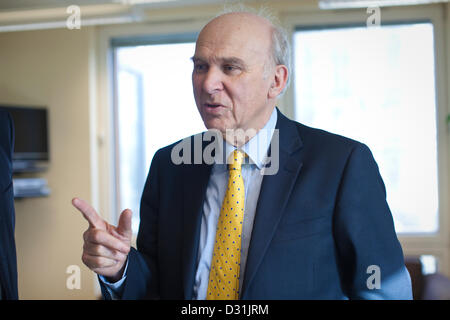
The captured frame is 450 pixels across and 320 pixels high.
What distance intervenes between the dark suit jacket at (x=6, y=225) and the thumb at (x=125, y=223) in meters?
0.23

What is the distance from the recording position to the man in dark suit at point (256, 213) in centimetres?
99

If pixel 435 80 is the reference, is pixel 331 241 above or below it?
below

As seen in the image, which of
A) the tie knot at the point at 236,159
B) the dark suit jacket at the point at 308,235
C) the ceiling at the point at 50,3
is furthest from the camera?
the ceiling at the point at 50,3

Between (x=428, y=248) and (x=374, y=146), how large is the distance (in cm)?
96

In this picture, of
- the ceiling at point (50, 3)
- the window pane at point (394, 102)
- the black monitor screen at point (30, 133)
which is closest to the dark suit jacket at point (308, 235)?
the ceiling at point (50, 3)

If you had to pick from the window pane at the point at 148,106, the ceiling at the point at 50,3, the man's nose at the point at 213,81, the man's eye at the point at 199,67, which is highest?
the ceiling at the point at 50,3

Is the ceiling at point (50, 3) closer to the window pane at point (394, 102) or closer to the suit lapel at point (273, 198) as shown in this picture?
the window pane at point (394, 102)

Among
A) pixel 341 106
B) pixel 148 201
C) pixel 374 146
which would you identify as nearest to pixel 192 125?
pixel 341 106

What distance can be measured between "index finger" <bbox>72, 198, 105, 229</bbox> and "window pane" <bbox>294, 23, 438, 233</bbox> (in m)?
3.29

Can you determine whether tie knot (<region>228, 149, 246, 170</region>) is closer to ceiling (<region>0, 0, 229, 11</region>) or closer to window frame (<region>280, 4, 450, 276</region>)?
ceiling (<region>0, 0, 229, 11</region>)

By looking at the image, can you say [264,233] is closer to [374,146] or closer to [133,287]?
[133,287]

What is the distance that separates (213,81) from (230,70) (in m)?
0.06

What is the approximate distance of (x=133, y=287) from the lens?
108cm

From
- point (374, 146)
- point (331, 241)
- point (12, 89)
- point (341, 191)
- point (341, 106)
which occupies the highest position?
point (12, 89)
